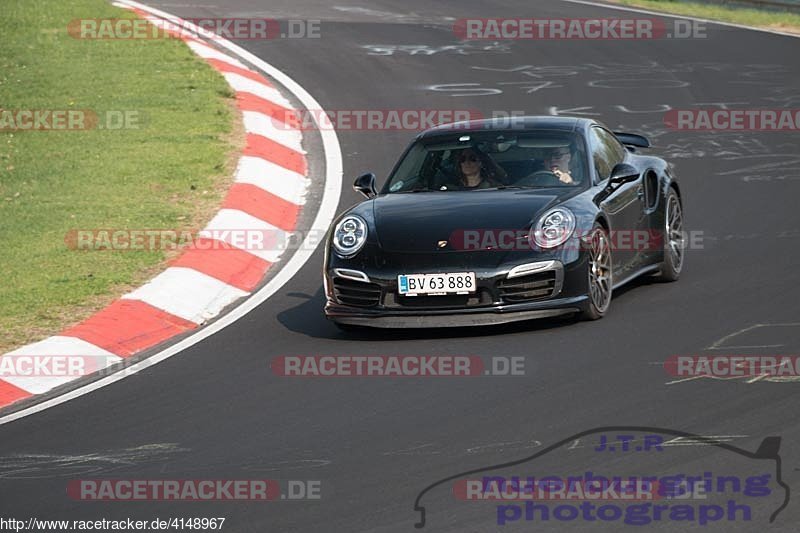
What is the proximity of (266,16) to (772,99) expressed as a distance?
9533mm

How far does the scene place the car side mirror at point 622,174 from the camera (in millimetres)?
10070

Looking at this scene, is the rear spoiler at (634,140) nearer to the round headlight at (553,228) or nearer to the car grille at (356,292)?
the round headlight at (553,228)

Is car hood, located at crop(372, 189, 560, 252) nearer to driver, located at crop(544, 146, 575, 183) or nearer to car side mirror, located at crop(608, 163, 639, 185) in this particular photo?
driver, located at crop(544, 146, 575, 183)

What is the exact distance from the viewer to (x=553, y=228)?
9344 millimetres

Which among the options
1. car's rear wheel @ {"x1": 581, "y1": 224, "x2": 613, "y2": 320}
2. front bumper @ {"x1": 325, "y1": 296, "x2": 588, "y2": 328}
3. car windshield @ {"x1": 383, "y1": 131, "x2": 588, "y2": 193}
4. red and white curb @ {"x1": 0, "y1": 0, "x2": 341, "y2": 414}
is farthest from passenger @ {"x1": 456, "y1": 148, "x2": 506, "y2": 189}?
red and white curb @ {"x1": 0, "y1": 0, "x2": 341, "y2": 414}

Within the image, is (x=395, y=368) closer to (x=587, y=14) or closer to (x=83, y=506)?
(x=83, y=506)

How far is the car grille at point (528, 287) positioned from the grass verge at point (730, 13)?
15813mm

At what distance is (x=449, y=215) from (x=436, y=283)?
0.63m

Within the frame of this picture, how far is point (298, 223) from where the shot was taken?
13.3 m

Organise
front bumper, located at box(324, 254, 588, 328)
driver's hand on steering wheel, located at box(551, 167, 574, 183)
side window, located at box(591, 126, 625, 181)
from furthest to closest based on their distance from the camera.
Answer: side window, located at box(591, 126, 625, 181) < driver's hand on steering wheel, located at box(551, 167, 574, 183) < front bumper, located at box(324, 254, 588, 328)

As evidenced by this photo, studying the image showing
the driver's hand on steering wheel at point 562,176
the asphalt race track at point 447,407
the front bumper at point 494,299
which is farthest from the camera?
the driver's hand on steering wheel at point 562,176

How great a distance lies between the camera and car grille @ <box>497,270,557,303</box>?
909 cm

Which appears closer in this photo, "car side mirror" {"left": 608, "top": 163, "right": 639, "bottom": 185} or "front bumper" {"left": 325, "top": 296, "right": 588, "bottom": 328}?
"front bumper" {"left": 325, "top": 296, "right": 588, "bottom": 328}

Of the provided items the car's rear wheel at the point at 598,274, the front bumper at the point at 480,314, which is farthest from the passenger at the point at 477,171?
the front bumper at the point at 480,314
